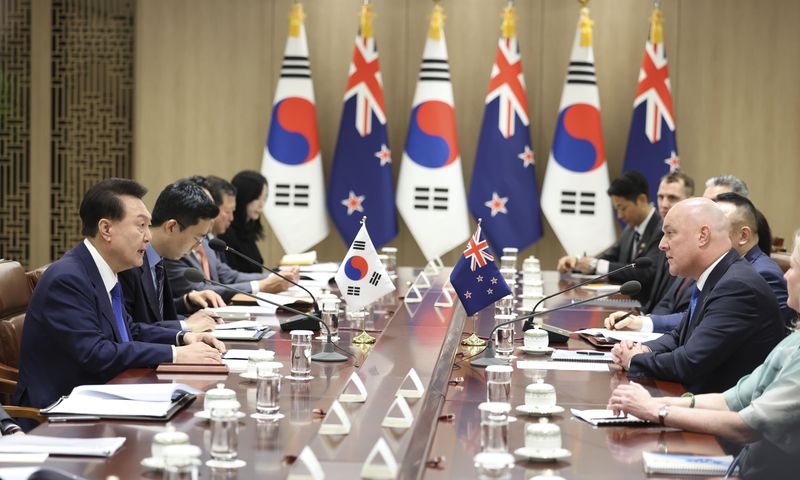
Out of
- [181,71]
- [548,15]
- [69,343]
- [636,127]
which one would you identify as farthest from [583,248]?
[69,343]

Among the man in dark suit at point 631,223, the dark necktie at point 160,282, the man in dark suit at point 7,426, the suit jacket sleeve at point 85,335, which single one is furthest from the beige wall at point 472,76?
the man in dark suit at point 7,426

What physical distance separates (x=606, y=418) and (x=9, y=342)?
240 centimetres

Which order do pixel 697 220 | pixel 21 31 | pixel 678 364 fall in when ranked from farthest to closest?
pixel 21 31 → pixel 697 220 → pixel 678 364

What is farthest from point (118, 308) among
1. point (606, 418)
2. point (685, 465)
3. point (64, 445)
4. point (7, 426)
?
point (685, 465)

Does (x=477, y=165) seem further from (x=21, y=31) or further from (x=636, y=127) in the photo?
(x=21, y=31)

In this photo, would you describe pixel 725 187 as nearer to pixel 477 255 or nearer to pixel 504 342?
pixel 477 255

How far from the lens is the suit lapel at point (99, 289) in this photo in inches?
132

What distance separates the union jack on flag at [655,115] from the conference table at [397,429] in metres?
4.35

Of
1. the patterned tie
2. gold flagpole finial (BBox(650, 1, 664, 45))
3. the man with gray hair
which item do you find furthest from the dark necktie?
gold flagpole finial (BBox(650, 1, 664, 45))

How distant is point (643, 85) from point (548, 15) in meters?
0.98

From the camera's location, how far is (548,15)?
8320 millimetres

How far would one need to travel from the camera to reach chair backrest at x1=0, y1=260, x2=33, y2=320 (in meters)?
4.03

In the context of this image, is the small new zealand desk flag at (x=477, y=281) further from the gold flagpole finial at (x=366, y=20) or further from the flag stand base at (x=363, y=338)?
the gold flagpole finial at (x=366, y=20)

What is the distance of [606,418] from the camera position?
2.65 metres
